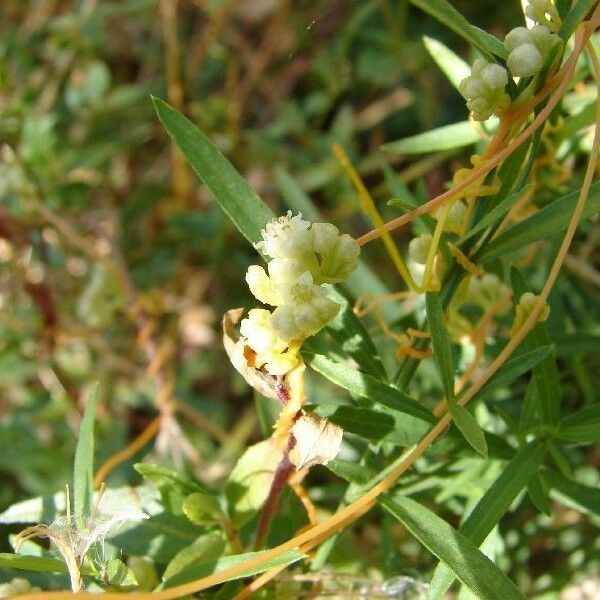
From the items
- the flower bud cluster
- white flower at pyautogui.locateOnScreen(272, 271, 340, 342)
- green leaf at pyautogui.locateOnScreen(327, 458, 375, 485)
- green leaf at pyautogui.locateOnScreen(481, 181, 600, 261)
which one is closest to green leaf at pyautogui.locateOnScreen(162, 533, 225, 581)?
green leaf at pyautogui.locateOnScreen(327, 458, 375, 485)

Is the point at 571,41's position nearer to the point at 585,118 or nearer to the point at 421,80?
the point at 585,118

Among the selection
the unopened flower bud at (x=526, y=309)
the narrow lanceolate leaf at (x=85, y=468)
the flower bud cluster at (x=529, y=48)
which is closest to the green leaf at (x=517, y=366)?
the unopened flower bud at (x=526, y=309)

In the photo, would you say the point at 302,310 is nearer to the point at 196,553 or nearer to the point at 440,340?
the point at 440,340

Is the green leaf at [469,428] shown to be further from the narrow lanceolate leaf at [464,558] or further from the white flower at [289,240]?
the white flower at [289,240]

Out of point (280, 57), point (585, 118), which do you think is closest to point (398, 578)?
point (585, 118)

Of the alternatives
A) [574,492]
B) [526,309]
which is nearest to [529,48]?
[526,309]

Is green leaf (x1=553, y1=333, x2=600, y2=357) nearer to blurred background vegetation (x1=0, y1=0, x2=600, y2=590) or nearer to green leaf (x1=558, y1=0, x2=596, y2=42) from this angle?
green leaf (x1=558, y1=0, x2=596, y2=42)
